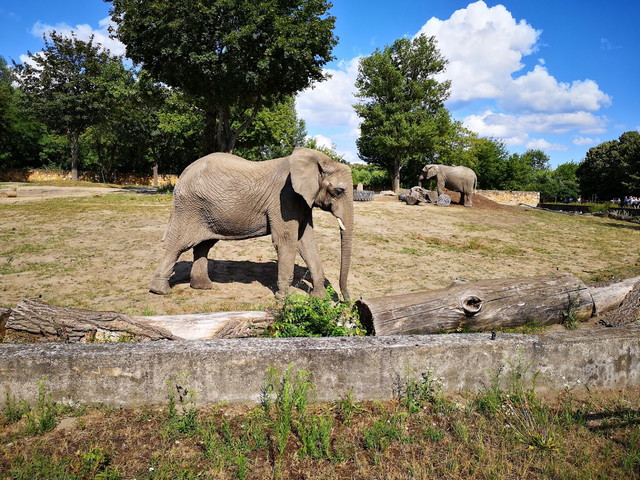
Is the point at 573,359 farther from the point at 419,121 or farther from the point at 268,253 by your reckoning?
the point at 419,121

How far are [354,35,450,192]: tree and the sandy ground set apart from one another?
1818 cm

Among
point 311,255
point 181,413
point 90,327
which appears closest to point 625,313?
point 311,255

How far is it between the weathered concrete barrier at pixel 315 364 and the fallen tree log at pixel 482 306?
1038 millimetres

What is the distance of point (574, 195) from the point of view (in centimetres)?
6369

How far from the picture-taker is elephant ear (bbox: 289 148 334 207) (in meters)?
6.79

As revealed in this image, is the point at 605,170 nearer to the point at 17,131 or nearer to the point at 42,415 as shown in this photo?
the point at 42,415

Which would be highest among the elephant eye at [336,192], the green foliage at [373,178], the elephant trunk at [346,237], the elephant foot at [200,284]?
the green foliage at [373,178]

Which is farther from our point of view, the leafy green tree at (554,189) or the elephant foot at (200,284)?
the leafy green tree at (554,189)

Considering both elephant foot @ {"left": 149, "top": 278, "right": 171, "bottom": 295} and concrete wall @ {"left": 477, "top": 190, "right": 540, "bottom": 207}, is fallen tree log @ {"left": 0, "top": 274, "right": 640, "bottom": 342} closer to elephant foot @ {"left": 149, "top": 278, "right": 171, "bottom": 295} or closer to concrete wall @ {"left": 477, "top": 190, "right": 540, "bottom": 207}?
elephant foot @ {"left": 149, "top": 278, "right": 171, "bottom": 295}

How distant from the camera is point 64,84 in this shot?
39.4 metres

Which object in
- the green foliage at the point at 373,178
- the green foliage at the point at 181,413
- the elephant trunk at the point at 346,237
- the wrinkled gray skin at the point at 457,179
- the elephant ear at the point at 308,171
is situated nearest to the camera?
the green foliage at the point at 181,413

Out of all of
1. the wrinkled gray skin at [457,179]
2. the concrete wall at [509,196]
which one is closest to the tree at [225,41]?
the wrinkled gray skin at [457,179]

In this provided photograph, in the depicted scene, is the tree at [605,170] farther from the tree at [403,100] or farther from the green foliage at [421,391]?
the green foliage at [421,391]

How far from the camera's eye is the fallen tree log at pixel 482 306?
517 centimetres
